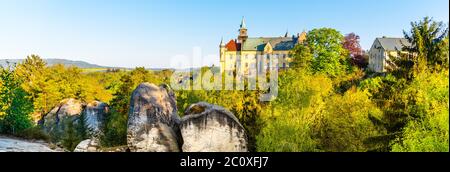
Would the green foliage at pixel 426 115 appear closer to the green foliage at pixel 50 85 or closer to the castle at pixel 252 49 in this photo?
the green foliage at pixel 50 85

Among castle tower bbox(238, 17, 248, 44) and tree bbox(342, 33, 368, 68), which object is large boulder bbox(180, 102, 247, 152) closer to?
tree bbox(342, 33, 368, 68)

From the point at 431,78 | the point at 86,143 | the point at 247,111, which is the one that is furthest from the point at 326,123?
the point at 86,143

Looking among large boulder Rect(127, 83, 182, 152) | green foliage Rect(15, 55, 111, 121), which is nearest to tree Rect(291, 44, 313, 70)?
green foliage Rect(15, 55, 111, 121)

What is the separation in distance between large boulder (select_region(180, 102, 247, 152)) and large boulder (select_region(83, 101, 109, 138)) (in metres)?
6.48

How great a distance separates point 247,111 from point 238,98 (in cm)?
159

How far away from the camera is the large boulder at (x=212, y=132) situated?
1043 centimetres

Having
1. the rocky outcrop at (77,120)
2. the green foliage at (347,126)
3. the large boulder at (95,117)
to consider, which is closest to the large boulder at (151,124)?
the rocky outcrop at (77,120)

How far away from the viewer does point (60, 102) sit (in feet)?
65.4

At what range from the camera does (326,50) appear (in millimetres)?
27672

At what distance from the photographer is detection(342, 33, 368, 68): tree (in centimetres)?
3119

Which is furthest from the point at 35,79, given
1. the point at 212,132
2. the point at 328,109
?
the point at 328,109
